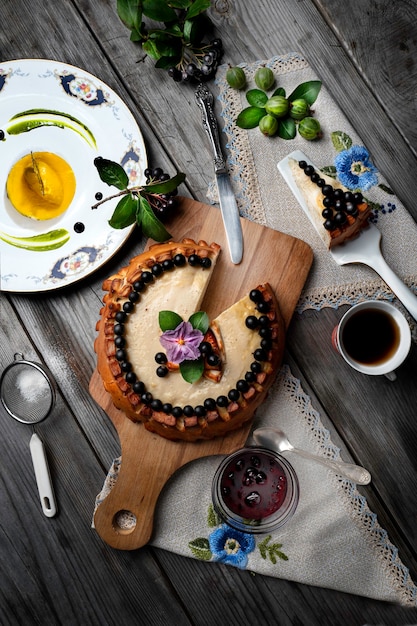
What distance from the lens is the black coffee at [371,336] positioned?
1.83 m

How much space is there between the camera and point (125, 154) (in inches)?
76.4

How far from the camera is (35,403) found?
78.2 inches

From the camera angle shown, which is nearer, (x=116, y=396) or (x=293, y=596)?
(x=116, y=396)

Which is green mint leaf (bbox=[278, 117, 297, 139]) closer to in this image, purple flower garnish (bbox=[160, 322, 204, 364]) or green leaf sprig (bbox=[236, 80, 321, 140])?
green leaf sprig (bbox=[236, 80, 321, 140])

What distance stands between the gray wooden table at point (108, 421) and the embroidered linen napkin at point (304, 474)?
60mm

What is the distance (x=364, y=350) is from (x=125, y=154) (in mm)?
993

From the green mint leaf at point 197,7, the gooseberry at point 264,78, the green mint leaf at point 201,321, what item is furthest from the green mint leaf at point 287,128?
the green mint leaf at point 201,321

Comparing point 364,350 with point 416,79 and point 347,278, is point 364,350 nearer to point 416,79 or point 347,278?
point 347,278

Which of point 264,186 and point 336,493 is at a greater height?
point 264,186

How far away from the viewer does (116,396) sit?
71.1 inches

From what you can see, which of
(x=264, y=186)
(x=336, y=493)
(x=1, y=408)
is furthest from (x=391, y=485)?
(x=1, y=408)

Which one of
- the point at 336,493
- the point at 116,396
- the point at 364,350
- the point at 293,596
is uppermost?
the point at 116,396

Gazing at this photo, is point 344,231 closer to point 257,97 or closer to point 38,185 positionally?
point 257,97

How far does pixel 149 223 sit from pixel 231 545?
1.06 meters
